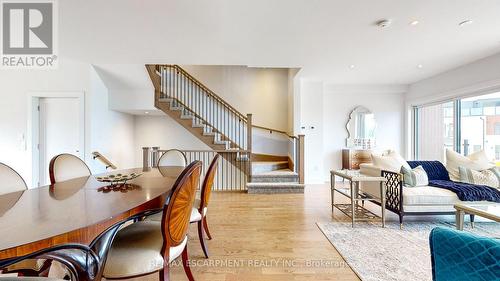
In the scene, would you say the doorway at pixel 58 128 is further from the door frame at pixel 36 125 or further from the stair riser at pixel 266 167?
the stair riser at pixel 266 167

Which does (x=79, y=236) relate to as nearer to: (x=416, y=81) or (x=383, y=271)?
(x=383, y=271)

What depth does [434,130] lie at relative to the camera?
220 inches

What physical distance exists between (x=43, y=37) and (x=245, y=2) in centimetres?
307

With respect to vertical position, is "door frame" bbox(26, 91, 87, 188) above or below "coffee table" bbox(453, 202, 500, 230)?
above

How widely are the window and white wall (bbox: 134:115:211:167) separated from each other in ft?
19.5

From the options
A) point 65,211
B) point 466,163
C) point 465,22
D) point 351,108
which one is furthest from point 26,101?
point 466,163

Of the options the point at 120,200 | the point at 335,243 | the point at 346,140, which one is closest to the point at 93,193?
the point at 120,200

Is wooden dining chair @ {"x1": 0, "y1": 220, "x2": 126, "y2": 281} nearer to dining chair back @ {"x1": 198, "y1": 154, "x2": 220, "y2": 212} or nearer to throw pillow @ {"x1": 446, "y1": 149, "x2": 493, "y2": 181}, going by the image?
dining chair back @ {"x1": 198, "y1": 154, "x2": 220, "y2": 212}

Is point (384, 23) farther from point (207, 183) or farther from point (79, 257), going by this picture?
point (79, 257)

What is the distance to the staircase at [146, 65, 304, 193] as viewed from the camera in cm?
496

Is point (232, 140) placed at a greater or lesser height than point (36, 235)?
greater

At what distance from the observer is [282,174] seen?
198 inches

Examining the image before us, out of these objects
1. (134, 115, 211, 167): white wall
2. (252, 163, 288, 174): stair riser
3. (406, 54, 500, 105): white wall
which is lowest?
(252, 163, 288, 174): stair riser

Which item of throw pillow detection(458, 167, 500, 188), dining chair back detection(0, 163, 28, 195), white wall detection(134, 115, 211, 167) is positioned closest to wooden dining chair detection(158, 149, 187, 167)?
dining chair back detection(0, 163, 28, 195)
